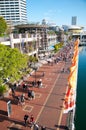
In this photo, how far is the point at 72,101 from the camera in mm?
21453

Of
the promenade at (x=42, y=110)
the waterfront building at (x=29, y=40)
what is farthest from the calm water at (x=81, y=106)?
the waterfront building at (x=29, y=40)

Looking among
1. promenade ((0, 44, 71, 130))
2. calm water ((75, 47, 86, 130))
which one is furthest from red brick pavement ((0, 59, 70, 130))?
calm water ((75, 47, 86, 130))

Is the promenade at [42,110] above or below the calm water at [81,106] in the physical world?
above

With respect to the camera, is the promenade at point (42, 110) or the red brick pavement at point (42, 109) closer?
the promenade at point (42, 110)

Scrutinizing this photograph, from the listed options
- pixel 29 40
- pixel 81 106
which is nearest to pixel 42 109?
pixel 81 106

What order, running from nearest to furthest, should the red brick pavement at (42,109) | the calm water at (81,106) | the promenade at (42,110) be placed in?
the promenade at (42,110) < the red brick pavement at (42,109) < the calm water at (81,106)

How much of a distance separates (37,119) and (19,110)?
3814mm

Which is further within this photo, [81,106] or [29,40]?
[29,40]

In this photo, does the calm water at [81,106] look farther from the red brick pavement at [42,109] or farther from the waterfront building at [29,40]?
the waterfront building at [29,40]

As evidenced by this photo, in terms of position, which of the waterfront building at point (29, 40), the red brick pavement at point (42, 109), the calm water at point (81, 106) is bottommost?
the calm water at point (81, 106)

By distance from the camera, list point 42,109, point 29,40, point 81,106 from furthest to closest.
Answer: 1. point 29,40
2. point 81,106
3. point 42,109

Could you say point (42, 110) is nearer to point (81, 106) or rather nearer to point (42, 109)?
point (42, 109)

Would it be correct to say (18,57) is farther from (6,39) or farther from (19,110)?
(6,39)

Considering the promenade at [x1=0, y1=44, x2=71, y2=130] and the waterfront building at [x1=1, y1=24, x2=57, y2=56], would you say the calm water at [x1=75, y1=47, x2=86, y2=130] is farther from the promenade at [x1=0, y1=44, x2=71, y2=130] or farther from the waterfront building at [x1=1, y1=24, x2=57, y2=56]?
the waterfront building at [x1=1, y1=24, x2=57, y2=56]
